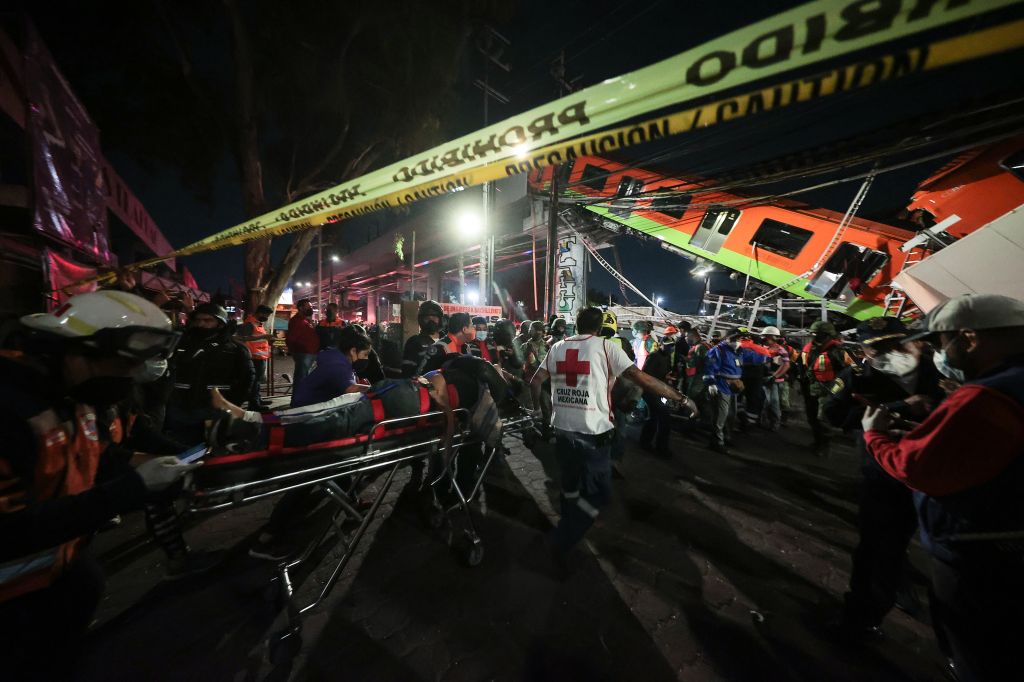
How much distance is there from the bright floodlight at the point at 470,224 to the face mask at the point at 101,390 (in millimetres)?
16694

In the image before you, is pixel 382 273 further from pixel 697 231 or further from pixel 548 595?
pixel 548 595

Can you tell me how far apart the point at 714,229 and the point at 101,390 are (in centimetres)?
1604

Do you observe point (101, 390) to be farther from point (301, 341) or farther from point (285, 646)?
point (301, 341)

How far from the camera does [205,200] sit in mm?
10109

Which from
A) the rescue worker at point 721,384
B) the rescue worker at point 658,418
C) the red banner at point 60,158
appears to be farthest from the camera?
the rescue worker at point 721,384

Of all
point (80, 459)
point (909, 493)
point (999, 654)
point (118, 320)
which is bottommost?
point (999, 654)

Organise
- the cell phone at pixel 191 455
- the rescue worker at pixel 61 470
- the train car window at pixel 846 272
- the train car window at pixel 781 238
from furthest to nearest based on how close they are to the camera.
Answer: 1. the train car window at pixel 781 238
2. the train car window at pixel 846 272
3. the cell phone at pixel 191 455
4. the rescue worker at pixel 61 470

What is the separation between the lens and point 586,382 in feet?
8.85

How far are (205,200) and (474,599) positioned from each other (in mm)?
13251

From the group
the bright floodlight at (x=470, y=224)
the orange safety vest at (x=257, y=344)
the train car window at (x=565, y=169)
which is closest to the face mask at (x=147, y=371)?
the orange safety vest at (x=257, y=344)

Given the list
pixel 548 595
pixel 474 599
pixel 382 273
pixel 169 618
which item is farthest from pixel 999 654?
pixel 382 273

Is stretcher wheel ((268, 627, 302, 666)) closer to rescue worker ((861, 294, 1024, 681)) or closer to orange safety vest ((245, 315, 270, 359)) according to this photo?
rescue worker ((861, 294, 1024, 681))

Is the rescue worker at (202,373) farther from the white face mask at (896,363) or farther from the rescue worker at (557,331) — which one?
the white face mask at (896,363)

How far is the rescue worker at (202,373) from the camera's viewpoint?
3.09 m
